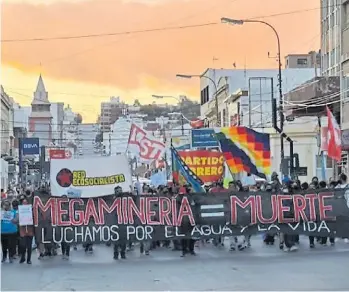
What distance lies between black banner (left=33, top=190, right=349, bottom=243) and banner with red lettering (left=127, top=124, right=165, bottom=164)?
38.6 feet

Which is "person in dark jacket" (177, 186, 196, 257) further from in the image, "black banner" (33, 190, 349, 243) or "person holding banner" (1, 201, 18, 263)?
"person holding banner" (1, 201, 18, 263)

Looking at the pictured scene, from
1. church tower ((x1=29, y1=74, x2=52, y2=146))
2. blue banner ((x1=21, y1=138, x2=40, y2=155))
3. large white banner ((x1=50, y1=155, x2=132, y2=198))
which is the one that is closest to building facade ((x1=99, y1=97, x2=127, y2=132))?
church tower ((x1=29, y1=74, x2=52, y2=146))

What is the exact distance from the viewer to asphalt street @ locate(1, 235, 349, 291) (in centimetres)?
1341

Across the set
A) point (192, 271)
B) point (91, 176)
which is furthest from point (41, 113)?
point (192, 271)

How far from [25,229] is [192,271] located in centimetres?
464

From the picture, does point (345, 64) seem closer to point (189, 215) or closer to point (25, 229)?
point (189, 215)

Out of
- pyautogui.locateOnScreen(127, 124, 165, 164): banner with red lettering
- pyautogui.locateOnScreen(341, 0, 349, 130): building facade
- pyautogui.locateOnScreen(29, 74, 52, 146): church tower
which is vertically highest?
pyautogui.locateOnScreen(29, 74, 52, 146): church tower

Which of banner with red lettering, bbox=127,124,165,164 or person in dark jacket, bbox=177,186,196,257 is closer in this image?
person in dark jacket, bbox=177,186,196,257

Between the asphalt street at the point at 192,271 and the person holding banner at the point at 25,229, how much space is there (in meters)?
0.35

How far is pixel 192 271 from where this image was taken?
15719 millimetres

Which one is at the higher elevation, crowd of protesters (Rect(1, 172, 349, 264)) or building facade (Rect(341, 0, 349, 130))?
building facade (Rect(341, 0, 349, 130))

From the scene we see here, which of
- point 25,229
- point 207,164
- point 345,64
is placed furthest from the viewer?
point 345,64

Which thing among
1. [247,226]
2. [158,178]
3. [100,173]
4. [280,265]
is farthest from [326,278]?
[158,178]

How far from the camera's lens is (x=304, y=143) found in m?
55.8
